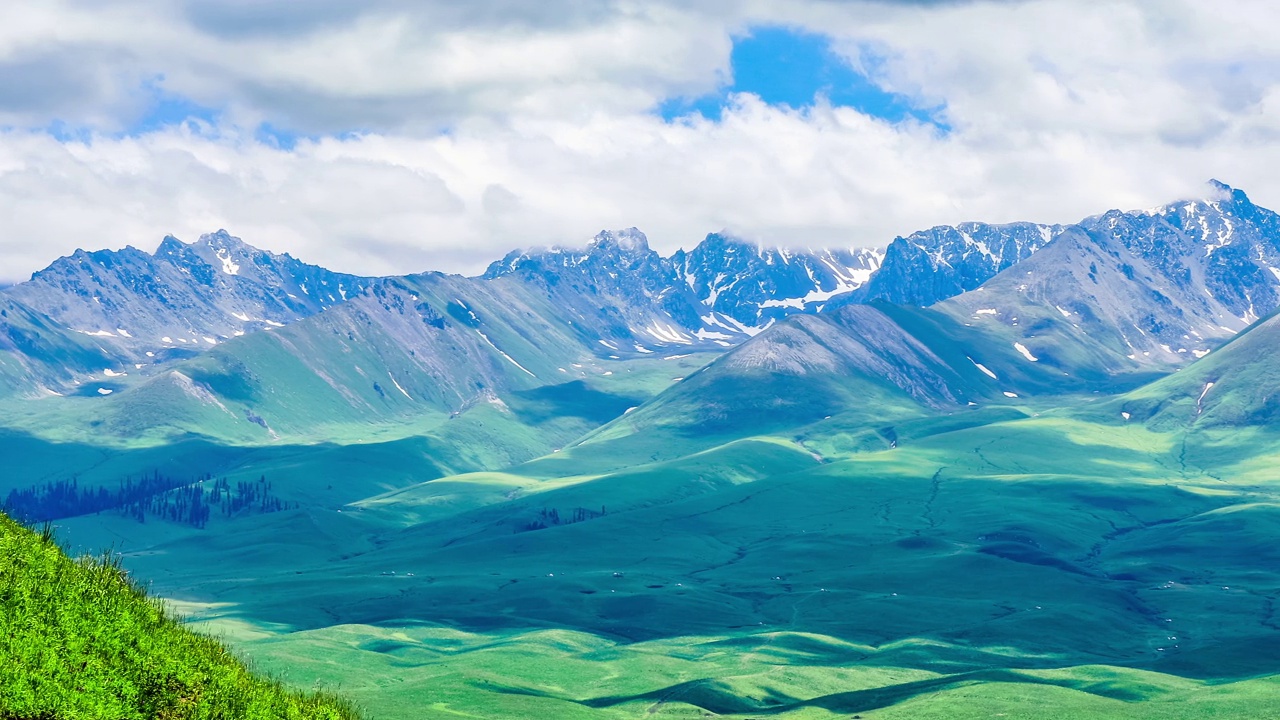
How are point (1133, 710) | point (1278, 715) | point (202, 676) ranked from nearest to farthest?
1. point (202, 676)
2. point (1278, 715)
3. point (1133, 710)

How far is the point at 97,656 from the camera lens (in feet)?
165

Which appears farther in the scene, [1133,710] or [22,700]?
[1133,710]

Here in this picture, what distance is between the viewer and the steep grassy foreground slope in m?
47.9

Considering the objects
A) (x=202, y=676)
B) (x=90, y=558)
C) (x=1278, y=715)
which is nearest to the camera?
(x=202, y=676)

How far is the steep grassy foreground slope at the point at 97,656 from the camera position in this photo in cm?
4788

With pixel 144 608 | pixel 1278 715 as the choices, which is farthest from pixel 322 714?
pixel 1278 715

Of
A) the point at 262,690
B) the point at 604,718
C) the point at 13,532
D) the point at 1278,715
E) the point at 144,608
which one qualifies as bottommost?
the point at 1278,715

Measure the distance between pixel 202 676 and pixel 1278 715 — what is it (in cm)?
16305

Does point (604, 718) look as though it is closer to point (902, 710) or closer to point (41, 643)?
point (902, 710)

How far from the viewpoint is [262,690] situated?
174 feet

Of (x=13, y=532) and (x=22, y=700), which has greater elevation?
(x=13, y=532)

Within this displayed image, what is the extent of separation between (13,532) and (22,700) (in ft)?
28.7

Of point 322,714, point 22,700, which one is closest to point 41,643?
point 22,700

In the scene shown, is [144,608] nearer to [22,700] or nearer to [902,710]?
[22,700]
